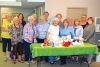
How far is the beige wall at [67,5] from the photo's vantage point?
25.4 ft

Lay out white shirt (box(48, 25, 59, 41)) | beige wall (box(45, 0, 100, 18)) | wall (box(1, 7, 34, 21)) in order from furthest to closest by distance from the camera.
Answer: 1. wall (box(1, 7, 34, 21))
2. beige wall (box(45, 0, 100, 18))
3. white shirt (box(48, 25, 59, 41))

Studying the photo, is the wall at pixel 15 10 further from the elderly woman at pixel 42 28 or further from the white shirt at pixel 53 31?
the white shirt at pixel 53 31

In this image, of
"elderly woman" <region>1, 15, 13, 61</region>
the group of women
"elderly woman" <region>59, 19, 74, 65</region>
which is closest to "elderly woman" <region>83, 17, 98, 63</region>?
the group of women

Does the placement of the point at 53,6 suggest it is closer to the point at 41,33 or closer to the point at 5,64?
the point at 41,33

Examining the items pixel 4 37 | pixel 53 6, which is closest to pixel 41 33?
pixel 4 37

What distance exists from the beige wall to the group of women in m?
1.33

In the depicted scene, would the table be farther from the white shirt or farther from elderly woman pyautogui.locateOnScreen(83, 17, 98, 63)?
elderly woman pyautogui.locateOnScreen(83, 17, 98, 63)

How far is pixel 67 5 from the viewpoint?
780 cm

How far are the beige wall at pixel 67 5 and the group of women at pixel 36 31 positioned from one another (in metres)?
1.33

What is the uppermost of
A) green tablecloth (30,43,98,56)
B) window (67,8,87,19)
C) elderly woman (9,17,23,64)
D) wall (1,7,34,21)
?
wall (1,7,34,21)

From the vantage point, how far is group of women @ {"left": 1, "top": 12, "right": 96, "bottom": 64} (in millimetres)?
6148

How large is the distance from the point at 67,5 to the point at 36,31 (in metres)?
2.01

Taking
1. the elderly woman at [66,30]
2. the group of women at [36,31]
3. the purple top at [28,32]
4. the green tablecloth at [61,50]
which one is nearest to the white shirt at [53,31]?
the group of women at [36,31]

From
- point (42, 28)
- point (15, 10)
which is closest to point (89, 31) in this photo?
point (42, 28)
